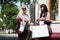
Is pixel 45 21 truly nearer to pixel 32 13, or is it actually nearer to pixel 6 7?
pixel 32 13

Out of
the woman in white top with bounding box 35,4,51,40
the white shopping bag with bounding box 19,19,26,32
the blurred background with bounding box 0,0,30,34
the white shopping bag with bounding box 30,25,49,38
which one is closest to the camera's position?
the white shopping bag with bounding box 30,25,49,38

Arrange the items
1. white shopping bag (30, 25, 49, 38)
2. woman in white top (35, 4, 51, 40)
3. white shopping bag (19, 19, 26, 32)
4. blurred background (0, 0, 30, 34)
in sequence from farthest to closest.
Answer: blurred background (0, 0, 30, 34) → white shopping bag (19, 19, 26, 32) → woman in white top (35, 4, 51, 40) → white shopping bag (30, 25, 49, 38)

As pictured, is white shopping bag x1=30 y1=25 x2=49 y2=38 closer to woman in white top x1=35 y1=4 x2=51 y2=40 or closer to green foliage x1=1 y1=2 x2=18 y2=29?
woman in white top x1=35 y1=4 x2=51 y2=40

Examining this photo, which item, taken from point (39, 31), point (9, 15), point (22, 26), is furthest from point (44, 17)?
point (9, 15)

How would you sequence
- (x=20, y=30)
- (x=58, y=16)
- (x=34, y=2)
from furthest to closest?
(x=34, y=2) < (x=58, y=16) < (x=20, y=30)

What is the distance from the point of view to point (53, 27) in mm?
8008

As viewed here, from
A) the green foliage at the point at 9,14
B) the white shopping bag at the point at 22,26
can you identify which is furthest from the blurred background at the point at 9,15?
the white shopping bag at the point at 22,26

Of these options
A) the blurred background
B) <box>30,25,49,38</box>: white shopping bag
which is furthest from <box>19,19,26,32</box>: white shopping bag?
the blurred background

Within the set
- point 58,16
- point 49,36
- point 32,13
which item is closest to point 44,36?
point 49,36

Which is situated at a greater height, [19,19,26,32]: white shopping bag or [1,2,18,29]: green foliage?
[19,19,26,32]: white shopping bag

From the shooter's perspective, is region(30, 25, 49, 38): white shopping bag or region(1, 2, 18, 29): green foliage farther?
region(1, 2, 18, 29): green foliage

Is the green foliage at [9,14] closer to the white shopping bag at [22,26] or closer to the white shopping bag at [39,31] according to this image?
the white shopping bag at [22,26]

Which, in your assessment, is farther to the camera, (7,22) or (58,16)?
(7,22)

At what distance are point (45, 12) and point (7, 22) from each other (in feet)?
130
